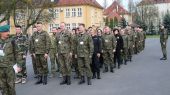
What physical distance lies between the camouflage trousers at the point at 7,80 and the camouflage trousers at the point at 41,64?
3599 mm

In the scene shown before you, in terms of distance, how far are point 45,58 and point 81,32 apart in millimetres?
1467

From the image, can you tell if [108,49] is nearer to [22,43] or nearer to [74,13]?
[22,43]

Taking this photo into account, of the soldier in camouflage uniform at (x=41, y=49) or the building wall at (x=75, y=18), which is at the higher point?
the building wall at (x=75, y=18)

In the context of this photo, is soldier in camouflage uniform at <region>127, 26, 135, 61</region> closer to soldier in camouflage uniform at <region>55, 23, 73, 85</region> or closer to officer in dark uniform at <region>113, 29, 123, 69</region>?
officer in dark uniform at <region>113, 29, 123, 69</region>

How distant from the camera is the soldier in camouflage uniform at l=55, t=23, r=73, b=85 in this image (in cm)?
1376

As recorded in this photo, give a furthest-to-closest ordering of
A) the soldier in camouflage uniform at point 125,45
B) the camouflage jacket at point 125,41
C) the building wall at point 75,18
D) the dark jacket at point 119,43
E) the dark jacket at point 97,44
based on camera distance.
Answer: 1. the building wall at point 75,18
2. the camouflage jacket at point 125,41
3. the soldier in camouflage uniform at point 125,45
4. the dark jacket at point 119,43
5. the dark jacket at point 97,44

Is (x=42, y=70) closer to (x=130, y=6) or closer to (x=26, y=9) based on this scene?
(x=26, y=9)

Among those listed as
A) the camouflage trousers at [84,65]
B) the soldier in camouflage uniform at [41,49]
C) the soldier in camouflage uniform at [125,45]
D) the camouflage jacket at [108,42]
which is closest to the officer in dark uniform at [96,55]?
the camouflage jacket at [108,42]

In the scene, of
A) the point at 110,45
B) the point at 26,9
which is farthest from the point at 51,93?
the point at 26,9

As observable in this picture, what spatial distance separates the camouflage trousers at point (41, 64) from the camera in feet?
45.1

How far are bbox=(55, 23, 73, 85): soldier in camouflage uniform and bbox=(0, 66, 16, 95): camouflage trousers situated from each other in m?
3.74

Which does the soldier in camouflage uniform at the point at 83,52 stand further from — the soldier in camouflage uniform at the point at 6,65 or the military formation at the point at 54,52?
the soldier in camouflage uniform at the point at 6,65

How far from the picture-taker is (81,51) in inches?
545

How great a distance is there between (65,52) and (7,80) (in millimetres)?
3915
